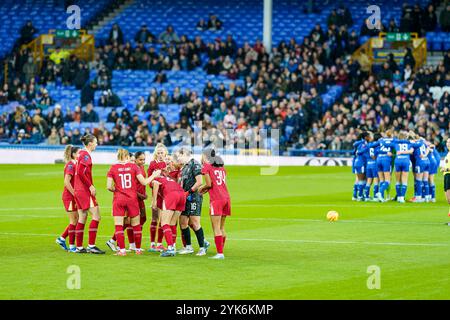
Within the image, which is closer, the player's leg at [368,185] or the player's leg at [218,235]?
the player's leg at [218,235]

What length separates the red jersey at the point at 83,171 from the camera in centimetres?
1664

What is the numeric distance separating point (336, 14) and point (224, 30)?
6158 millimetres

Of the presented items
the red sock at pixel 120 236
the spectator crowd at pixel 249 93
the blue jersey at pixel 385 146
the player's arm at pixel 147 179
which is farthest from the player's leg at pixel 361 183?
the red sock at pixel 120 236

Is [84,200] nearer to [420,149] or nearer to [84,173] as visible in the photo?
[84,173]

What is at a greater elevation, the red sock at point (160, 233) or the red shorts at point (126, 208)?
the red shorts at point (126, 208)

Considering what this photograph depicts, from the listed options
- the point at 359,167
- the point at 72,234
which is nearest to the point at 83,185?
the point at 72,234

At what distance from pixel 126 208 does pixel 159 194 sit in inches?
24.3

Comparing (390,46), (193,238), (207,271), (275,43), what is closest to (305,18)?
(275,43)

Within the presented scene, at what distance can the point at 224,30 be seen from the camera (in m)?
51.1

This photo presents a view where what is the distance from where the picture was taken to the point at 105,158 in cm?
4231

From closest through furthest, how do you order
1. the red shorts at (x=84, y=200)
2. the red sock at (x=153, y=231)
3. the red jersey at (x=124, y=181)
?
the red jersey at (x=124, y=181) < the red shorts at (x=84, y=200) < the red sock at (x=153, y=231)

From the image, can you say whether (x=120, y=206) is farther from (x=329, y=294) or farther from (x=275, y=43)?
(x=275, y=43)

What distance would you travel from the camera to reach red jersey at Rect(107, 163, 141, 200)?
53.8 ft

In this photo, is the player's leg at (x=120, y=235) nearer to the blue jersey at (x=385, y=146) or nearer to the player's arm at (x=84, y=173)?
the player's arm at (x=84, y=173)
